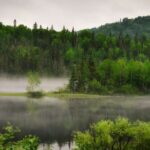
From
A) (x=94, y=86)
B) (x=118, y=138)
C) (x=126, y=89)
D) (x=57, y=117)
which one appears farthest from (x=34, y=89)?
(x=118, y=138)

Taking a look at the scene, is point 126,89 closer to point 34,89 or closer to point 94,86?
point 94,86

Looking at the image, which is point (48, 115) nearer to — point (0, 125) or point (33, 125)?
point (33, 125)

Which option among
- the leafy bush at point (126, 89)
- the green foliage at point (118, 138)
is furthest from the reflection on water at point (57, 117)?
the leafy bush at point (126, 89)

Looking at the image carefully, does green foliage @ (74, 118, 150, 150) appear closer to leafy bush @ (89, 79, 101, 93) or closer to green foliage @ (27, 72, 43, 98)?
green foliage @ (27, 72, 43, 98)

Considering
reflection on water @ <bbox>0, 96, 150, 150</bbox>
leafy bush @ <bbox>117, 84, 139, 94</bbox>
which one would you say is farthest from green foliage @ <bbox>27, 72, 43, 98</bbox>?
leafy bush @ <bbox>117, 84, 139, 94</bbox>

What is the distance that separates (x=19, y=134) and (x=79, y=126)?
15.9 metres

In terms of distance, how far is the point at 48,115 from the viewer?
341ft

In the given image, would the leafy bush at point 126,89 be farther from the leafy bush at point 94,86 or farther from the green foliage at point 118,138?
the green foliage at point 118,138

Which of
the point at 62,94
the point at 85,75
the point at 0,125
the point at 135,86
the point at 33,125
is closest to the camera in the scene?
the point at 0,125

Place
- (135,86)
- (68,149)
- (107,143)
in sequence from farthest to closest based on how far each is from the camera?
(135,86), (68,149), (107,143)

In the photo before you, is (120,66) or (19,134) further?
(120,66)

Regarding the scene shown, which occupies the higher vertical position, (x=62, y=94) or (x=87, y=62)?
(x=87, y=62)

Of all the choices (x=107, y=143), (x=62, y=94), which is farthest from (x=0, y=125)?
(x=62, y=94)

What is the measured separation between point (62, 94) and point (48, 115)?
58.9 meters
